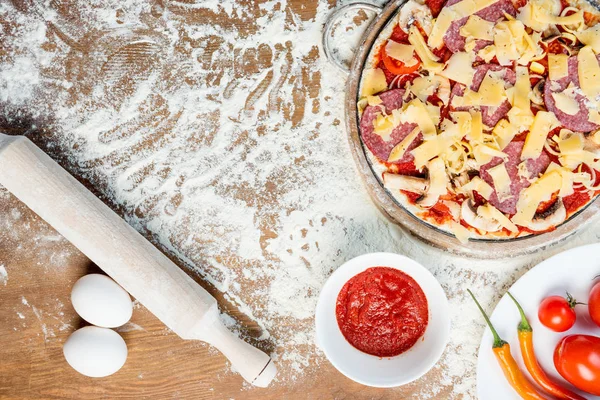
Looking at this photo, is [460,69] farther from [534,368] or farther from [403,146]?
[534,368]

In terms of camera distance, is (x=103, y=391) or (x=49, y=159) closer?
(x=49, y=159)

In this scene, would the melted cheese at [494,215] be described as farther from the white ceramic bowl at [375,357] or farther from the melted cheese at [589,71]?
the melted cheese at [589,71]

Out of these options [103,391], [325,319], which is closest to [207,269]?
[325,319]

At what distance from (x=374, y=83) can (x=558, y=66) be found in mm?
663

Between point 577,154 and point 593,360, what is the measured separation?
773mm

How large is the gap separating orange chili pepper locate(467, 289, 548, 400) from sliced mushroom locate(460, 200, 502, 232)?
31cm

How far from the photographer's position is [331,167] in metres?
2.16

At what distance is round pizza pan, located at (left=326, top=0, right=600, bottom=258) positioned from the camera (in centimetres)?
203

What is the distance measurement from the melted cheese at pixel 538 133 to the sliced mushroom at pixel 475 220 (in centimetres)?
26

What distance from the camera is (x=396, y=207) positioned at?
6.73ft

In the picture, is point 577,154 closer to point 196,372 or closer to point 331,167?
point 331,167

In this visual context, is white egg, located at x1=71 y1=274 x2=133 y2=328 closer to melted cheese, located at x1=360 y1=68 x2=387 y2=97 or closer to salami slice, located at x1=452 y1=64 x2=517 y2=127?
melted cheese, located at x1=360 y1=68 x2=387 y2=97

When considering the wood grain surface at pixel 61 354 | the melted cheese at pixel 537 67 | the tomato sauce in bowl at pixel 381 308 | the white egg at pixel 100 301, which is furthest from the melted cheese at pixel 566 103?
the white egg at pixel 100 301

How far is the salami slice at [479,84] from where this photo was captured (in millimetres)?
1978
